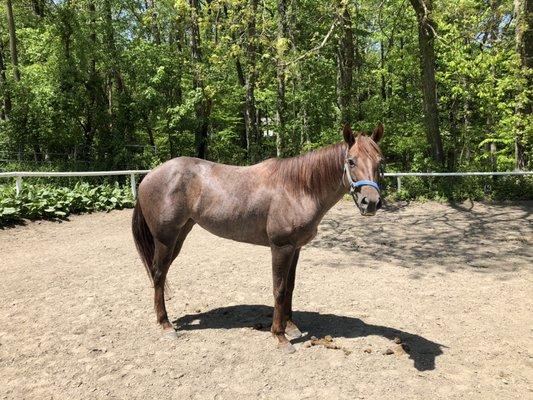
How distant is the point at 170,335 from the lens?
4.04 m

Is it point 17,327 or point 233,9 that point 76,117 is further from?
point 17,327

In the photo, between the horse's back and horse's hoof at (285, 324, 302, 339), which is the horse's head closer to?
the horse's back

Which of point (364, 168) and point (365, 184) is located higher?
point (364, 168)

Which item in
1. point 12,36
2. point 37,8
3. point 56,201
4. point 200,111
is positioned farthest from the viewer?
point 37,8

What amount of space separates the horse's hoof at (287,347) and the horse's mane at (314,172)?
4.53ft

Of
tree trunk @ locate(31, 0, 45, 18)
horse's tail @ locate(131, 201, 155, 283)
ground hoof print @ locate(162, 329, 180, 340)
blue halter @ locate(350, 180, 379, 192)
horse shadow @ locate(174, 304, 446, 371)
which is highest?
tree trunk @ locate(31, 0, 45, 18)

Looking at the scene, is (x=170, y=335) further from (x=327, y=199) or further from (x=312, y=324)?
(x=327, y=199)

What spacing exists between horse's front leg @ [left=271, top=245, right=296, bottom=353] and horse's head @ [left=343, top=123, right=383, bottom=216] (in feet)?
2.62

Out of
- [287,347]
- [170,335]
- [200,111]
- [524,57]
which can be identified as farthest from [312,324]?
[200,111]

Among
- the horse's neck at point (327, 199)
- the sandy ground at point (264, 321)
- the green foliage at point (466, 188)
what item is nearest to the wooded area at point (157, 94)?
the green foliage at point (466, 188)

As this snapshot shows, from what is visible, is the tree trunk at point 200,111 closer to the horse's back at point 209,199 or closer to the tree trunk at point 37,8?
the tree trunk at point 37,8

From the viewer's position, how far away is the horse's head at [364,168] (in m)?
3.30

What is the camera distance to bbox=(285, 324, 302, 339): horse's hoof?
13.3ft

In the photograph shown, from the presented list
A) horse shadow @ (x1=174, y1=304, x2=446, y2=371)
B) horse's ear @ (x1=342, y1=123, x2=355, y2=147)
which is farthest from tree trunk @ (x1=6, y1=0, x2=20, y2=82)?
horse's ear @ (x1=342, y1=123, x2=355, y2=147)
